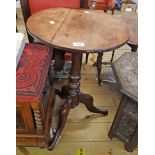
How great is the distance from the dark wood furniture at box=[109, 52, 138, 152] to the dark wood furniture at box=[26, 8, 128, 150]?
0.93ft

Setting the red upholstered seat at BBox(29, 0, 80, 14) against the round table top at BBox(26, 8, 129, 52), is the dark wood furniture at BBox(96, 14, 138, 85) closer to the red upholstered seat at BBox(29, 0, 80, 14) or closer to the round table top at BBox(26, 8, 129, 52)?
the round table top at BBox(26, 8, 129, 52)

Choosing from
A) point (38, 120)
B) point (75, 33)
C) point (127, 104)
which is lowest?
point (38, 120)

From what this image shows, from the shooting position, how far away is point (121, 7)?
11.4ft

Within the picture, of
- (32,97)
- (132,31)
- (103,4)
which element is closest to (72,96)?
(32,97)

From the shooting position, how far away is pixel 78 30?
1049mm

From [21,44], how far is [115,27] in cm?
61

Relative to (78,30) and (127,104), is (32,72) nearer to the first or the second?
(78,30)

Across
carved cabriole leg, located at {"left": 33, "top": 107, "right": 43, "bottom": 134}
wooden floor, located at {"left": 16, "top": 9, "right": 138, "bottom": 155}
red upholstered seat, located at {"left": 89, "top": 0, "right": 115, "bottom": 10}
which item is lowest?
wooden floor, located at {"left": 16, "top": 9, "right": 138, "bottom": 155}

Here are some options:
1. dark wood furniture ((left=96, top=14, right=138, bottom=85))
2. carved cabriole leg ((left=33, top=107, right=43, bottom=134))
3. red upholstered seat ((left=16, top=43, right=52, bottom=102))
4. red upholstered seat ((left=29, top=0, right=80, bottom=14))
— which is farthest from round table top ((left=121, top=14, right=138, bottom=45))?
carved cabriole leg ((left=33, top=107, right=43, bottom=134))

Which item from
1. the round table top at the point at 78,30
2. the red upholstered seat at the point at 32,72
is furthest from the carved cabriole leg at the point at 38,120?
the round table top at the point at 78,30

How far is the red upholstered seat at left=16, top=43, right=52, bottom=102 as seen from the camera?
3.24 feet

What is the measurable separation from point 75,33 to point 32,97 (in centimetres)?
41

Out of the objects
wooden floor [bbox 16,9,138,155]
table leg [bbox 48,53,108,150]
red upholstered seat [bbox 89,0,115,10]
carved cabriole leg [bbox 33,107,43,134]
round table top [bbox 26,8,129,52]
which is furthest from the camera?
red upholstered seat [bbox 89,0,115,10]
